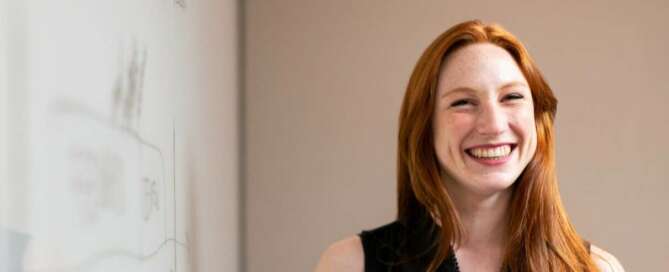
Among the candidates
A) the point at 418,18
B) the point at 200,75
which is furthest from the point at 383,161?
the point at 200,75

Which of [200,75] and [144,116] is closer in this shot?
[144,116]

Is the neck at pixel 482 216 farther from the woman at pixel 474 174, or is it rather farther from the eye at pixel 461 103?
the eye at pixel 461 103

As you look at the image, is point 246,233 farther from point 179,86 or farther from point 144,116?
point 144,116

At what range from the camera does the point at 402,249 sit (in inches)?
67.9

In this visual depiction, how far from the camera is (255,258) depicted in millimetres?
2557

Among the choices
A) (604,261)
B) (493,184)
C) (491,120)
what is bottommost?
(604,261)

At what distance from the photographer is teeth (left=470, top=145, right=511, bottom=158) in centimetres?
163

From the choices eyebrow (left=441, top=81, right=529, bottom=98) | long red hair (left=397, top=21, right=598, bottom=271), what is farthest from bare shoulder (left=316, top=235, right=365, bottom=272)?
eyebrow (left=441, top=81, right=529, bottom=98)

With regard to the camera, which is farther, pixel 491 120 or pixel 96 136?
pixel 491 120

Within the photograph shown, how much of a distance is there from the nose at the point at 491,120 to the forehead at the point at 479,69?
37mm

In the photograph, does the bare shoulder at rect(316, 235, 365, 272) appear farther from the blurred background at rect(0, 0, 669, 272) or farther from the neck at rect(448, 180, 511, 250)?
the blurred background at rect(0, 0, 669, 272)

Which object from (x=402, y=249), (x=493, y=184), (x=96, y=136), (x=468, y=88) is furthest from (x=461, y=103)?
(x=96, y=136)

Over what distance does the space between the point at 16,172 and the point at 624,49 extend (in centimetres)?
226

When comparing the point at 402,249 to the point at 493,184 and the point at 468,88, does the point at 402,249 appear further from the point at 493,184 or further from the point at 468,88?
the point at 468,88
